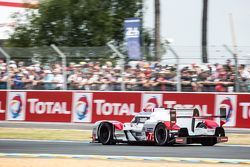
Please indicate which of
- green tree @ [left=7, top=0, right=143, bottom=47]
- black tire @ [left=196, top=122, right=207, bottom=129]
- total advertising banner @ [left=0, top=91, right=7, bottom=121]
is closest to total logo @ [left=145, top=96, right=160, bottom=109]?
total advertising banner @ [left=0, top=91, right=7, bottom=121]

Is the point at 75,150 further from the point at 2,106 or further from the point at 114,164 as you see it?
the point at 2,106

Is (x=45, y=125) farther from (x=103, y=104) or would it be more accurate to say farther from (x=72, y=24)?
(x=72, y=24)

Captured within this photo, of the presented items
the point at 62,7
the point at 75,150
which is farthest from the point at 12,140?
the point at 62,7

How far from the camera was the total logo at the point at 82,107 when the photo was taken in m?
Result: 22.8

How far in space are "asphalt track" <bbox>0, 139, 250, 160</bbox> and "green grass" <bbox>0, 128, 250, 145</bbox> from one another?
1.89 m

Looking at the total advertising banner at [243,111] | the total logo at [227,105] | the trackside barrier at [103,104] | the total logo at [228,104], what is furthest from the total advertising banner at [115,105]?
the total advertising banner at [243,111]

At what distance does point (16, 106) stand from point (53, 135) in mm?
4035

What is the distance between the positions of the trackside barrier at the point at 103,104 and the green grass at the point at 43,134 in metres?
1.10

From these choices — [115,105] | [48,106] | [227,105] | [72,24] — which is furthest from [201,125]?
[72,24]

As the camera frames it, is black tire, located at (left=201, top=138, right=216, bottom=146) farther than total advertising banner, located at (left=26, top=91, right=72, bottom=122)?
No

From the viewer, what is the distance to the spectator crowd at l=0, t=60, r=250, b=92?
21188 millimetres

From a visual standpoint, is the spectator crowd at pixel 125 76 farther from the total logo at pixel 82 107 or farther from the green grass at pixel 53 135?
the green grass at pixel 53 135

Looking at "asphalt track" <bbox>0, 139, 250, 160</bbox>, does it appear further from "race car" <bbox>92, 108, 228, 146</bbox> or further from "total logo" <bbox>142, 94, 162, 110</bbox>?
"total logo" <bbox>142, 94, 162, 110</bbox>

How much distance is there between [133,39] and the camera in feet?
83.0
